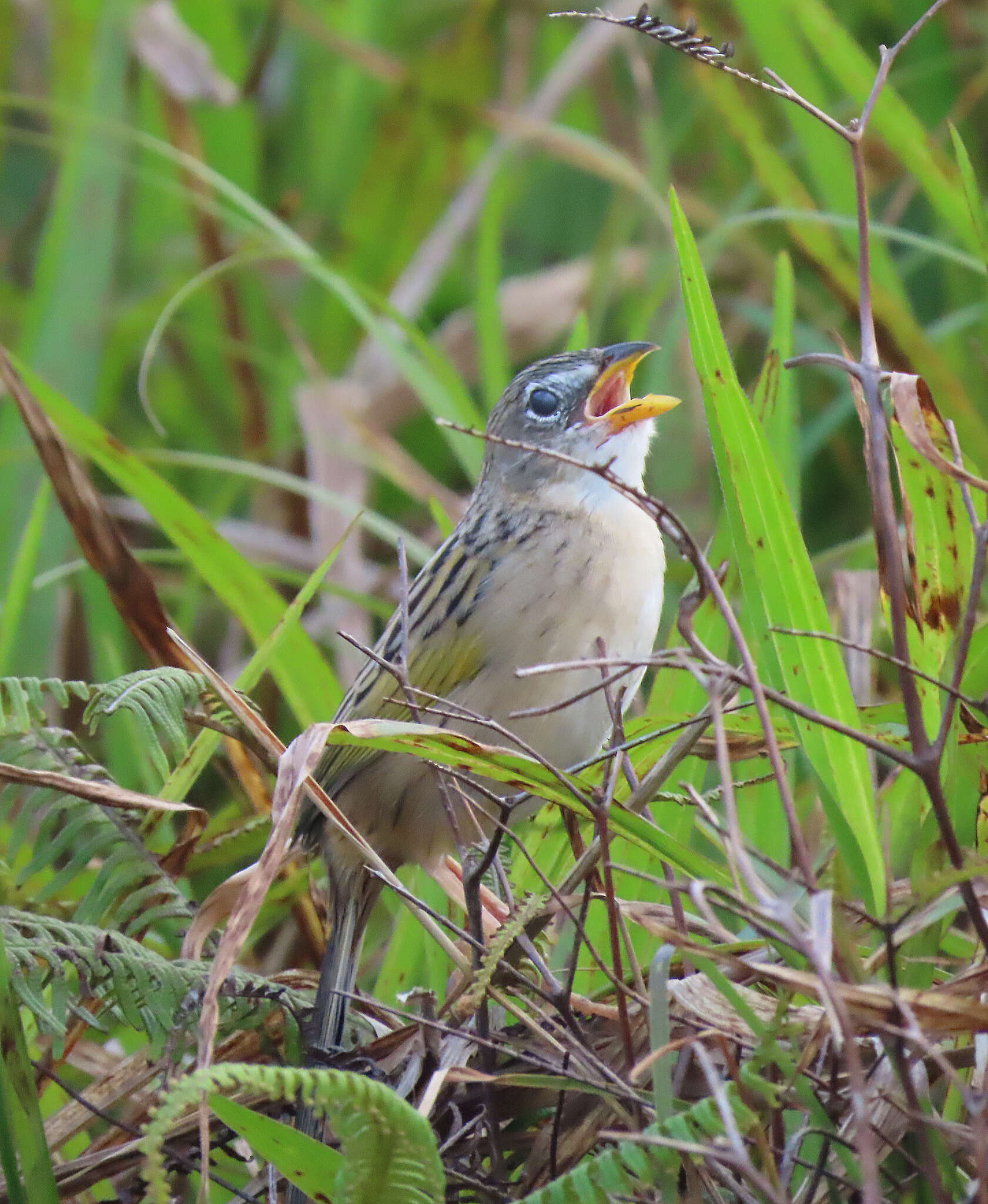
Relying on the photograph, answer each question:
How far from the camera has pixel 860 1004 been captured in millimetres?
1438

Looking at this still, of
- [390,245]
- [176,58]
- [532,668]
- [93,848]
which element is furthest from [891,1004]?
[390,245]

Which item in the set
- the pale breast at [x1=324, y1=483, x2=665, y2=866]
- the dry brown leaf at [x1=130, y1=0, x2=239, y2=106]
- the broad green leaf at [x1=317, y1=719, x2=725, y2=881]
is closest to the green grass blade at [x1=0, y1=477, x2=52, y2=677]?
the pale breast at [x1=324, y1=483, x2=665, y2=866]

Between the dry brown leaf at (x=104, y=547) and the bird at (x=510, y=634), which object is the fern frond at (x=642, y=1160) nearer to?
the bird at (x=510, y=634)

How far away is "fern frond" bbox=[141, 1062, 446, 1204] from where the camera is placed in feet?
4.61

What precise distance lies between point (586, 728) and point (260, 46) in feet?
11.4

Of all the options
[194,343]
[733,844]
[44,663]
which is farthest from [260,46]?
[733,844]

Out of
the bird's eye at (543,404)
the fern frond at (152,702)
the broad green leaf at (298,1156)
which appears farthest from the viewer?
the bird's eye at (543,404)

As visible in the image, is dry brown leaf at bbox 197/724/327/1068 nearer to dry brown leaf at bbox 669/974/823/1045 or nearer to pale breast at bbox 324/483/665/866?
dry brown leaf at bbox 669/974/823/1045

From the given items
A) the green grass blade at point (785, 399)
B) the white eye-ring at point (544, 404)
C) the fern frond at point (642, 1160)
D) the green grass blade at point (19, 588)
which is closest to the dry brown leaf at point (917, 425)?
the fern frond at point (642, 1160)

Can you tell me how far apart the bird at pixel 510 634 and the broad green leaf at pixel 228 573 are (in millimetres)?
83

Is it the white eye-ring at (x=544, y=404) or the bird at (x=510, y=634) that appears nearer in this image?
the bird at (x=510, y=634)

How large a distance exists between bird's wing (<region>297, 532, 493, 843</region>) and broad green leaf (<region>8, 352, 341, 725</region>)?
8 cm

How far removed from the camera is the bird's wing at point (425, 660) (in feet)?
8.95

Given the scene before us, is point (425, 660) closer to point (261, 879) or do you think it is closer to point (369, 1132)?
point (261, 879)
